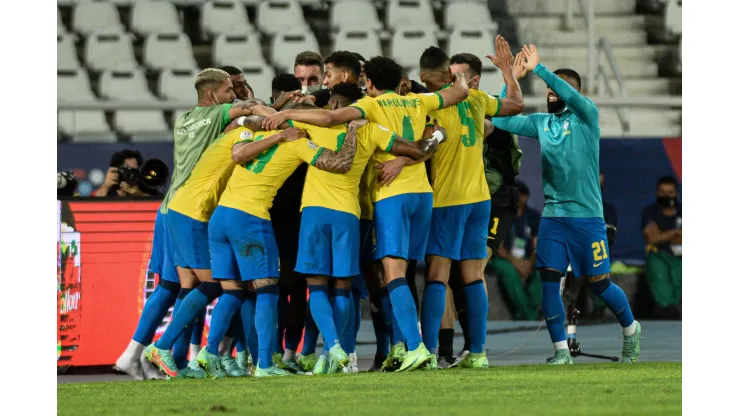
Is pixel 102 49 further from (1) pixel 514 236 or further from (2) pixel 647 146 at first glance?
(2) pixel 647 146

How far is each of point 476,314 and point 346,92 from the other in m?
1.55

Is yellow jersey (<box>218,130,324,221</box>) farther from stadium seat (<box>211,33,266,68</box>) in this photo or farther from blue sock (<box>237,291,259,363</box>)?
stadium seat (<box>211,33,266,68</box>)

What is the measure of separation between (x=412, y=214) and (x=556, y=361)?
5.03 feet

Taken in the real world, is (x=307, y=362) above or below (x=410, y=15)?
below

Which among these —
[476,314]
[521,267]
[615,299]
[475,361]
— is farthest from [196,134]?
[521,267]

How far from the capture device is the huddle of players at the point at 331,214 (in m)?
7.35

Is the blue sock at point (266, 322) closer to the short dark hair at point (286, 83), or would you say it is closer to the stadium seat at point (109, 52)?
the short dark hair at point (286, 83)

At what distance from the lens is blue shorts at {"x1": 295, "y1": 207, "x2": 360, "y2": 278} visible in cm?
734

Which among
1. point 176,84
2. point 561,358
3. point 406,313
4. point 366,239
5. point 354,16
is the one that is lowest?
point 561,358

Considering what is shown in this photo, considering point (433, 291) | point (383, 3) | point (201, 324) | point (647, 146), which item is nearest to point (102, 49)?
point (383, 3)

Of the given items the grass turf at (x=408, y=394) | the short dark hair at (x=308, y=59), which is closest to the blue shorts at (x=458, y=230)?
the grass turf at (x=408, y=394)

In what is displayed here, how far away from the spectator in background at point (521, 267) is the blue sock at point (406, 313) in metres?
5.68

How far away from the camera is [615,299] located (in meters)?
8.28

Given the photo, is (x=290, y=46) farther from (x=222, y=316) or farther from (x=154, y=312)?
(x=222, y=316)
